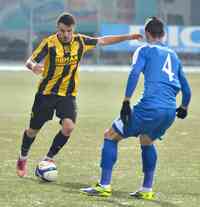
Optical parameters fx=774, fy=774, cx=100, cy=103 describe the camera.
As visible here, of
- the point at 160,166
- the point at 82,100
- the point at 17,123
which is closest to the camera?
the point at 160,166

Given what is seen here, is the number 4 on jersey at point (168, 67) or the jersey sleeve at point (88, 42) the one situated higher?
the jersey sleeve at point (88, 42)

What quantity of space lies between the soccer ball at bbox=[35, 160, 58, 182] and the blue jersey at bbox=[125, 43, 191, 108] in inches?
64.7

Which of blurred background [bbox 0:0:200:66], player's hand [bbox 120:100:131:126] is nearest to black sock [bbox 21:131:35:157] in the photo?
player's hand [bbox 120:100:131:126]

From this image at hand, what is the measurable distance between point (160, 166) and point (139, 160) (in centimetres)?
62

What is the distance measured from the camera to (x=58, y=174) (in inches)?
368

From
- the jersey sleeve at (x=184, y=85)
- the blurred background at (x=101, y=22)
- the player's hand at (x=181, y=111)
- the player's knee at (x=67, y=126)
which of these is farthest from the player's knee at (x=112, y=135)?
the blurred background at (x=101, y=22)

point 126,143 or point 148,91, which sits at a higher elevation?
point 148,91

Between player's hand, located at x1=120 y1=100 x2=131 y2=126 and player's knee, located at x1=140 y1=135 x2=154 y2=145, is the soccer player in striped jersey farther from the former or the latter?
player's hand, located at x1=120 y1=100 x2=131 y2=126

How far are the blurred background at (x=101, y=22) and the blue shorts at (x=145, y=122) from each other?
36.7 metres

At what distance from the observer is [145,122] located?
7.72m

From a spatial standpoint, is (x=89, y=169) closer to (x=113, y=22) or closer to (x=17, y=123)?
(x=17, y=123)

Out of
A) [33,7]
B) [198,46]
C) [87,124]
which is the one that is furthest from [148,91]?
[33,7]

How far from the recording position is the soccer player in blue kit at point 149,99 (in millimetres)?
7652

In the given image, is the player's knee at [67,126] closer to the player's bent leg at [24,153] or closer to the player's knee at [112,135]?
the player's bent leg at [24,153]
